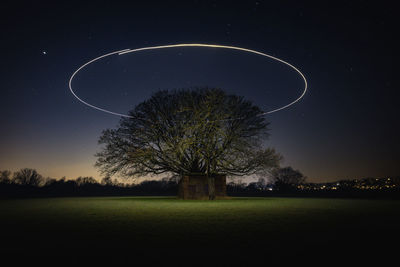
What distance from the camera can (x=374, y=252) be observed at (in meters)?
6.62

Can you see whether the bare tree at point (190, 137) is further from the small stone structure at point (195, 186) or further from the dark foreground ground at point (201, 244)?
the dark foreground ground at point (201, 244)

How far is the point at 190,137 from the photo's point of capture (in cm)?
3300

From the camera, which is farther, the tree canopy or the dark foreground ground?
the tree canopy

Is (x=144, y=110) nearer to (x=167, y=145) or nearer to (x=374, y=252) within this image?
(x=167, y=145)

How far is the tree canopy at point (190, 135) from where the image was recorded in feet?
109

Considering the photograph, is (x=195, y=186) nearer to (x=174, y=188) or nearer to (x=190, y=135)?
(x=190, y=135)

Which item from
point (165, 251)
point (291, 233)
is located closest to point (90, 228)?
point (165, 251)

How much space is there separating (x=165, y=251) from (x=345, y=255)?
3932 mm

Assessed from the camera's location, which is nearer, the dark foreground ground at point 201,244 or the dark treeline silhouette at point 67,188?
the dark foreground ground at point 201,244

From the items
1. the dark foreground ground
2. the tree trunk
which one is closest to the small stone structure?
the tree trunk

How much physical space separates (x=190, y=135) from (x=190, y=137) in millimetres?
358

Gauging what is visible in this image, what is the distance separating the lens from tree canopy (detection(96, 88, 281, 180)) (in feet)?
109

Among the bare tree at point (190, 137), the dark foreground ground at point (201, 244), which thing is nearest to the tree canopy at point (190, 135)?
the bare tree at point (190, 137)

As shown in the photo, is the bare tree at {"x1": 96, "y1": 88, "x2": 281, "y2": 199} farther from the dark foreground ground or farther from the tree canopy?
the dark foreground ground
